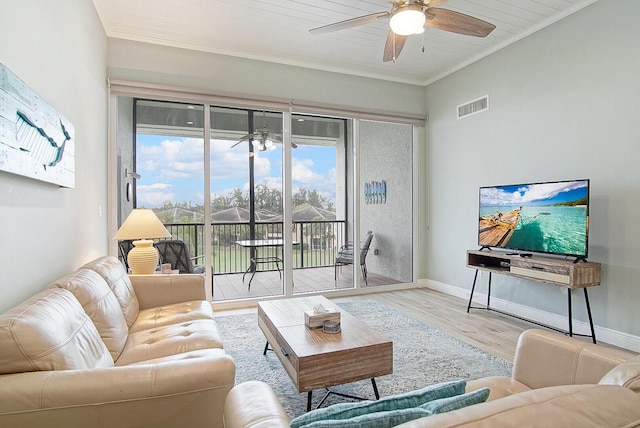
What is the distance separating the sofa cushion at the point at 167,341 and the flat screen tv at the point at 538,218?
2.94 metres

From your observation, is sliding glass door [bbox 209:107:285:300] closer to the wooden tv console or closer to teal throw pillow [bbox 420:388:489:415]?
the wooden tv console

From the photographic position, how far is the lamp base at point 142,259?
10.2 ft

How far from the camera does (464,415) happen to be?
67 cm

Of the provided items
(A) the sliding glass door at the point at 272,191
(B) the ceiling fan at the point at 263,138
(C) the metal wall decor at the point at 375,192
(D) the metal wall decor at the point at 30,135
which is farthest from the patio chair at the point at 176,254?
(C) the metal wall decor at the point at 375,192

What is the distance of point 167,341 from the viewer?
197 centimetres

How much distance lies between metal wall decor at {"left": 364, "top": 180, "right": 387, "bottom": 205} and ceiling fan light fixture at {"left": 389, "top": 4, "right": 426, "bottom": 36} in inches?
110

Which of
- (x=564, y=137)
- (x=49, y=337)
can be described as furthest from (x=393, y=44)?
(x=49, y=337)

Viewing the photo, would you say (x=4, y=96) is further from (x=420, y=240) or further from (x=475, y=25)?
(x=420, y=240)

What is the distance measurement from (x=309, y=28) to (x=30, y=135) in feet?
9.27

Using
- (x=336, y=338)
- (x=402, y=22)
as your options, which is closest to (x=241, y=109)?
(x=402, y=22)

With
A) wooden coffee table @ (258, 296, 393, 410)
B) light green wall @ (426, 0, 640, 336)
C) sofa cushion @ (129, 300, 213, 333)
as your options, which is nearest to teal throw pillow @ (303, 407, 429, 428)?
wooden coffee table @ (258, 296, 393, 410)

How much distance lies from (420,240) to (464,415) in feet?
15.6

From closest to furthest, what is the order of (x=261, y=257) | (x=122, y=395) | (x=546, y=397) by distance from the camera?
(x=546, y=397) < (x=122, y=395) < (x=261, y=257)

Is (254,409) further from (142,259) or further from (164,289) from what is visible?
(142,259)
